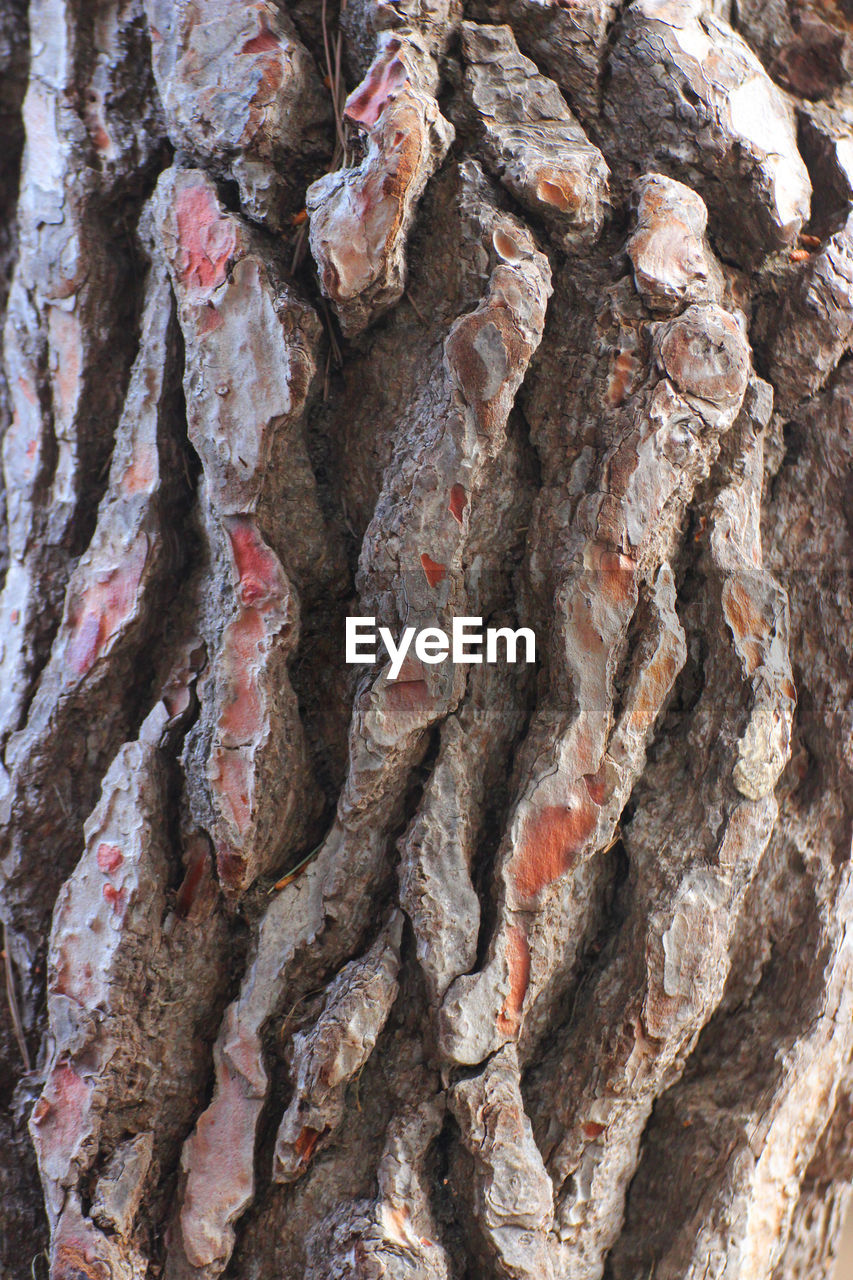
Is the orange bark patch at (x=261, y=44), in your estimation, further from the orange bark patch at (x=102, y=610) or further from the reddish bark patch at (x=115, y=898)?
the reddish bark patch at (x=115, y=898)

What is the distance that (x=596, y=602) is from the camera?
826mm

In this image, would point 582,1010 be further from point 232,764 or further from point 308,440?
point 308,440

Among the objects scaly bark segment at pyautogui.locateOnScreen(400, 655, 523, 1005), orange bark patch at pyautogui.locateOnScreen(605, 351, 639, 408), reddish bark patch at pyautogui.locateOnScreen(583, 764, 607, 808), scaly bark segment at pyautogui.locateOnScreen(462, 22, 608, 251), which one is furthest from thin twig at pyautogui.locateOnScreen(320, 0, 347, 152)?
reddish bark patch at pyautogui.locateOnScreen(583, 764, 607, 808)

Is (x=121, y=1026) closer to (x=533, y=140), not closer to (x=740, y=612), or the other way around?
(x=740, y=612)

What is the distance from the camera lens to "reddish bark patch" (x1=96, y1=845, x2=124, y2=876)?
2.80 feet

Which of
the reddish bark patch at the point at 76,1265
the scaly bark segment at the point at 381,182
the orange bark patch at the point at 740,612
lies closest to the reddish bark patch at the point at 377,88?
the scaly bark segment at the point at 381,182

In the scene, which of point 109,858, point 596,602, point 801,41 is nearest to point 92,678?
point 109,858

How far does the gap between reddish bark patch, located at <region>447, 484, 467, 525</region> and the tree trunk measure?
0.01 meters

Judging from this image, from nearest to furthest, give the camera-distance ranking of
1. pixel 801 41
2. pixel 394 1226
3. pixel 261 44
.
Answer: pixel 394 1226 < pixel 261 44 < pixel 801 41

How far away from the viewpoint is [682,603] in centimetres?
89

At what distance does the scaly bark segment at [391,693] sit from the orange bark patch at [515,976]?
0.15 m

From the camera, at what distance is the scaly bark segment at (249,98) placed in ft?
2.84

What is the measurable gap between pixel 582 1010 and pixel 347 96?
972 mm

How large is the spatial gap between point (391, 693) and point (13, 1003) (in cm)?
55
